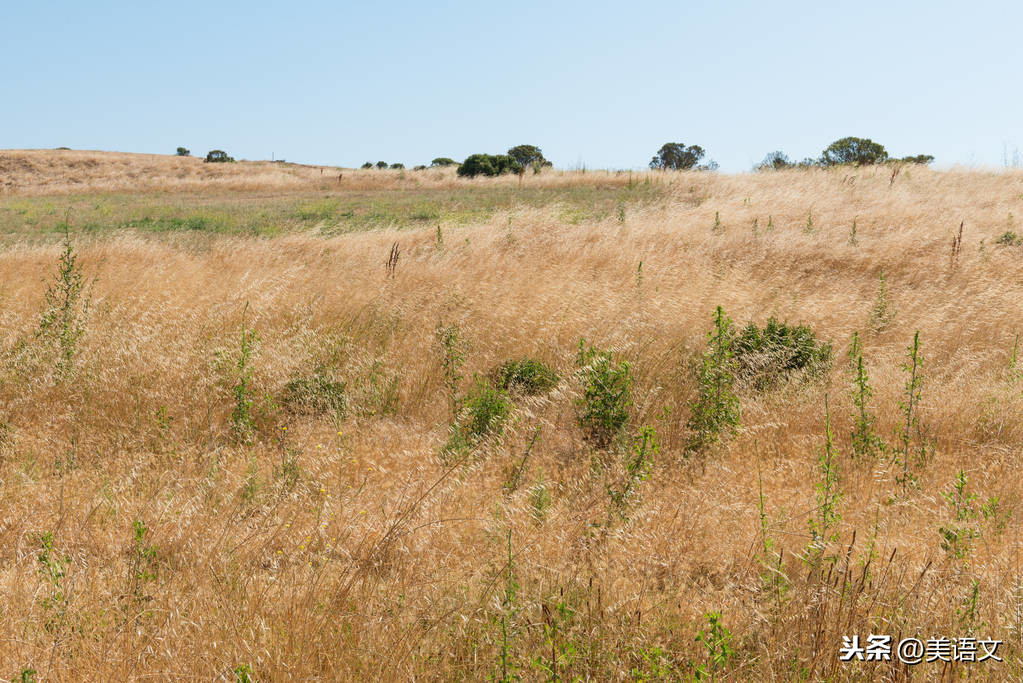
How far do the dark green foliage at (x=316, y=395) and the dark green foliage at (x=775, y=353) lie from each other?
3729 mm

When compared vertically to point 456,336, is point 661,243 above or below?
above

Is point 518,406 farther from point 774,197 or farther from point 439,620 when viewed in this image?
point 774,197

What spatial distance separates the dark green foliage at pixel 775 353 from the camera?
21.3ft

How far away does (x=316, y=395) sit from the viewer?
615 centimetres

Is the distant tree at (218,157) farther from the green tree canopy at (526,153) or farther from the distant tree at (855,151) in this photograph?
the distant tree at (855,151)

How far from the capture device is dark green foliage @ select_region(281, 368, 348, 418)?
237 inches

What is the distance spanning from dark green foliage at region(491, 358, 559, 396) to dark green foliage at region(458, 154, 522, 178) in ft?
95.4

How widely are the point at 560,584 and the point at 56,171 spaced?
59.7 metres

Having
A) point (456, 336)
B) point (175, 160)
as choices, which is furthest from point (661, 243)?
point (175, 160)

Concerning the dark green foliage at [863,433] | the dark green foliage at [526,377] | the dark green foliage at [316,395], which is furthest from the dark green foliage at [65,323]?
the dark green foliage at [863,433]

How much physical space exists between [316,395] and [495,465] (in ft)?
7.03

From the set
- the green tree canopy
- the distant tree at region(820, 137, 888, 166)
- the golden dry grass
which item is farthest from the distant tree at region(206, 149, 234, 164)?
the distant tree at region(820, 137, 888, 166)

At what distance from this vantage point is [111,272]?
9078 millimetres

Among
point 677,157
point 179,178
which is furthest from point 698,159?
point 179,178
